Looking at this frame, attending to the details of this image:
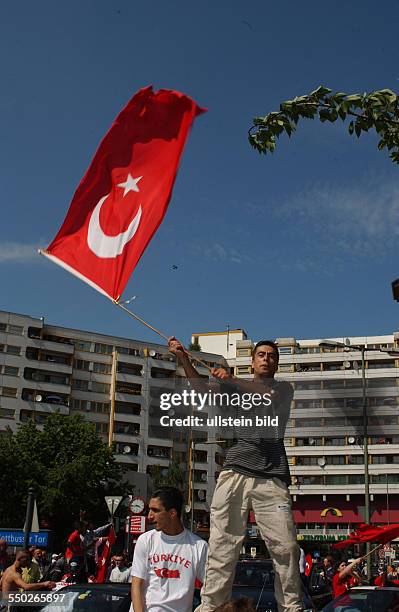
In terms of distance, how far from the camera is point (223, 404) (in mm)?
5641

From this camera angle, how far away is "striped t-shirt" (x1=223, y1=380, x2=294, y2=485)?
5387 mm

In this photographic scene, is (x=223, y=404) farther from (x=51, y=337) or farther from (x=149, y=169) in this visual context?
(x=51, y=337)

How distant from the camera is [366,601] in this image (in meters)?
8.68

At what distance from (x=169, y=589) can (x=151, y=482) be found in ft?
234

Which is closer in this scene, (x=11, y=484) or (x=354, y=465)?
(x=11, y=484)

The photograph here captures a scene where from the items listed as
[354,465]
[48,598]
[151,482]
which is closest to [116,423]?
[151,482]

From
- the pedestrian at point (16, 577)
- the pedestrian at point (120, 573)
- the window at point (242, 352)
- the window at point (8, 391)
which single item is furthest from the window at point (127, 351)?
the pedestrian at point (16, 577)

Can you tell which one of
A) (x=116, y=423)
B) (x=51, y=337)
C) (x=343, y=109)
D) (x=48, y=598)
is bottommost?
(x=48, y=598)

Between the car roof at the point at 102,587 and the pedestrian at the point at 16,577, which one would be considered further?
the pedestrian at the point at 16,577

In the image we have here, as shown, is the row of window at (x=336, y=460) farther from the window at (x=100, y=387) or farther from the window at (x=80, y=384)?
the window at (x=80, y=384)

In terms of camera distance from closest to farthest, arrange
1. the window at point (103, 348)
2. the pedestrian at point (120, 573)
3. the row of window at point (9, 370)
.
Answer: the pedestrian at point (120, 573) < the row of window at point (9, 370) < the window at point (103, 348)

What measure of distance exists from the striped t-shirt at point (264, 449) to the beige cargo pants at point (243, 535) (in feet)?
0.21

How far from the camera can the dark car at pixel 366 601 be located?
28.3 feet

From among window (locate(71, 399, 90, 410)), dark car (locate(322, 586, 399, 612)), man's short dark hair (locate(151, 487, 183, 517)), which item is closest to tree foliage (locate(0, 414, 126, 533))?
window (locate(71, 399, 90, 410))
